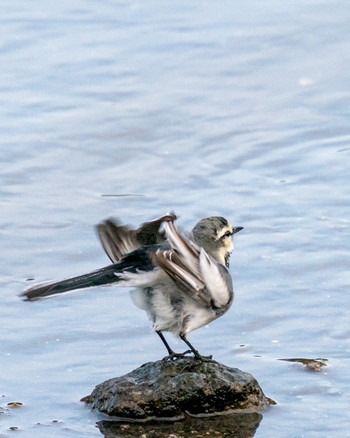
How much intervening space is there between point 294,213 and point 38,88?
4.98m

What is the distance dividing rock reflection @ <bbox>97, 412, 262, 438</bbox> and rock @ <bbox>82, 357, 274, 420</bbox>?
0.07 meters

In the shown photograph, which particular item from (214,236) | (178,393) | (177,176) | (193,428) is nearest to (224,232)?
(214,236)

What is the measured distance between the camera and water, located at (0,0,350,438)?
28.0 ft

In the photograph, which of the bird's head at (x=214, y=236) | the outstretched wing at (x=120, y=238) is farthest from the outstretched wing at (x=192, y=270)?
the outstretched wing at (x=120, y=238)

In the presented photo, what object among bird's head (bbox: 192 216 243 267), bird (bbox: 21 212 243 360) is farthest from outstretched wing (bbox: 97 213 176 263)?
bird's head (bbox: 192 216 243 267)

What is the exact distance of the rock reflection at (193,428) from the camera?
24.4 ft

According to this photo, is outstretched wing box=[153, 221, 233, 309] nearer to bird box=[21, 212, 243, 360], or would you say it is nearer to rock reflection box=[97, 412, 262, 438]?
bird box=[21, 212, 243, 360]

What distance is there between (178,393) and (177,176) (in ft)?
18.0

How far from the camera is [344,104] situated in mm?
14484

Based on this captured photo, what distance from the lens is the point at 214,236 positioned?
8195 millimetres

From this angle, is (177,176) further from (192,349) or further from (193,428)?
(193,428)

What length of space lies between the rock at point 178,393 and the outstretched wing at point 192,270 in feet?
1.63

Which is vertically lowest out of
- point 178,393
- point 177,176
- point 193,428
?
point 193,428

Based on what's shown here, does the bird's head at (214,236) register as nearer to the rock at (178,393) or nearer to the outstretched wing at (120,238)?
the outstretched wing at (120,238)
